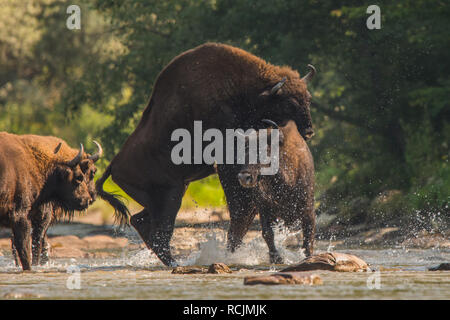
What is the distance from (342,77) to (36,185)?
1033cm

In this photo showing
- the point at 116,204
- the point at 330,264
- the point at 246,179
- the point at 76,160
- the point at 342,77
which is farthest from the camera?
the point at 342,77

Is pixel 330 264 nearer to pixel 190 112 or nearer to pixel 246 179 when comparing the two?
pixel 246 179

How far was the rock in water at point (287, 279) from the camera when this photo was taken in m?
8.34

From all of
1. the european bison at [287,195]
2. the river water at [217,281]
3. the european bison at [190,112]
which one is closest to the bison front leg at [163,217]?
the european bison at [190,112]

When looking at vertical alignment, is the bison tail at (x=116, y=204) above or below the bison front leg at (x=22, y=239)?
above

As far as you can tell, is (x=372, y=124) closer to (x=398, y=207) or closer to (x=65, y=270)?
(x=398, y=207)

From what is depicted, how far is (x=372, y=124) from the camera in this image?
18672mm

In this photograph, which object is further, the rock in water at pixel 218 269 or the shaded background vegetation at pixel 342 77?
the shaded background vegetation at pixel 342 77

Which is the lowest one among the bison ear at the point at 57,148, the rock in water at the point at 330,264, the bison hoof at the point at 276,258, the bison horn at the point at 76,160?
the bison hoof at the point at 276,258

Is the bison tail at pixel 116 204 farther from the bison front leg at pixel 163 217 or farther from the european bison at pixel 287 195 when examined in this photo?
the european bison at pixel 287 195

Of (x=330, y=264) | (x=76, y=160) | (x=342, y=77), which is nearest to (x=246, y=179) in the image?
(x=330, y=264)

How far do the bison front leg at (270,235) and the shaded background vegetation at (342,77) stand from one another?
14.8 feet

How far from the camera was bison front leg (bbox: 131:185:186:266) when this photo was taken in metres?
11.5

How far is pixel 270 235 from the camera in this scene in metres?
11.2
